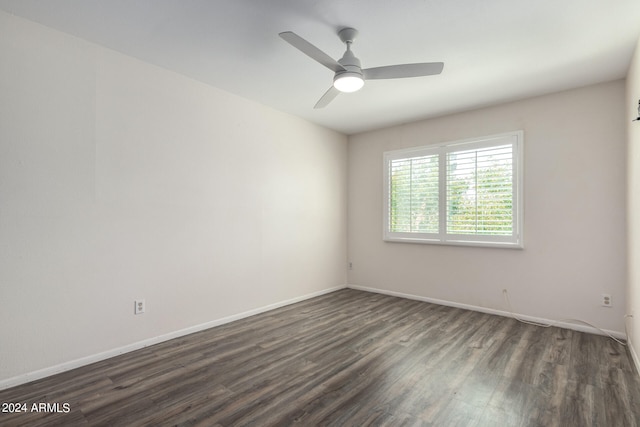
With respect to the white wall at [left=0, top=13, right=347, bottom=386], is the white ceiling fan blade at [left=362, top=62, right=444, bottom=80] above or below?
above

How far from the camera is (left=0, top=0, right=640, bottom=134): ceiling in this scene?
2137mm

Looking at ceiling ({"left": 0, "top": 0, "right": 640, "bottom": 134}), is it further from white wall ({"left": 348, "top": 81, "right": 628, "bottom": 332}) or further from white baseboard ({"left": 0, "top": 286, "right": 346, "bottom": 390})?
white baseboard ({"left": 0, "top": 286, "right": 346, "bottom": 390})

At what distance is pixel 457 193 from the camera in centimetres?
421

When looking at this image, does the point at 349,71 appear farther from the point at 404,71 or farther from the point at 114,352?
the point at 114,352

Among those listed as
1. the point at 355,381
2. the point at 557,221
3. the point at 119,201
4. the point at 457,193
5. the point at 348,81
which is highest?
the point at 348,81

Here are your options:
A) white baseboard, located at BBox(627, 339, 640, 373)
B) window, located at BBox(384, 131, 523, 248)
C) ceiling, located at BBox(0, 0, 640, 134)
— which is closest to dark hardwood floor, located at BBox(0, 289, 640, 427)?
white baseboard, located at BBox(627, 339, 640, 373)

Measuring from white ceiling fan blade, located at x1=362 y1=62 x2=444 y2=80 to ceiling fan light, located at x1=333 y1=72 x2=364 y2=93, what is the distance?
4.9 inches

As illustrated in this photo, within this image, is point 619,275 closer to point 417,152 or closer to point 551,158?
point 551,158

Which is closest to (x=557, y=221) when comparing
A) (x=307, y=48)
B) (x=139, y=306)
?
(x=307, y=48)

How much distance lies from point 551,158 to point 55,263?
4843 mm

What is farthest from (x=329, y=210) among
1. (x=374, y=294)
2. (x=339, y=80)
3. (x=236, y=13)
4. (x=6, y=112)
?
(x=6, y=112)

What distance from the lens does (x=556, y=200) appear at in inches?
138

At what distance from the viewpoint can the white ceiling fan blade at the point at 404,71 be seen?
2375mm

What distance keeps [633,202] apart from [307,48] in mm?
2976
